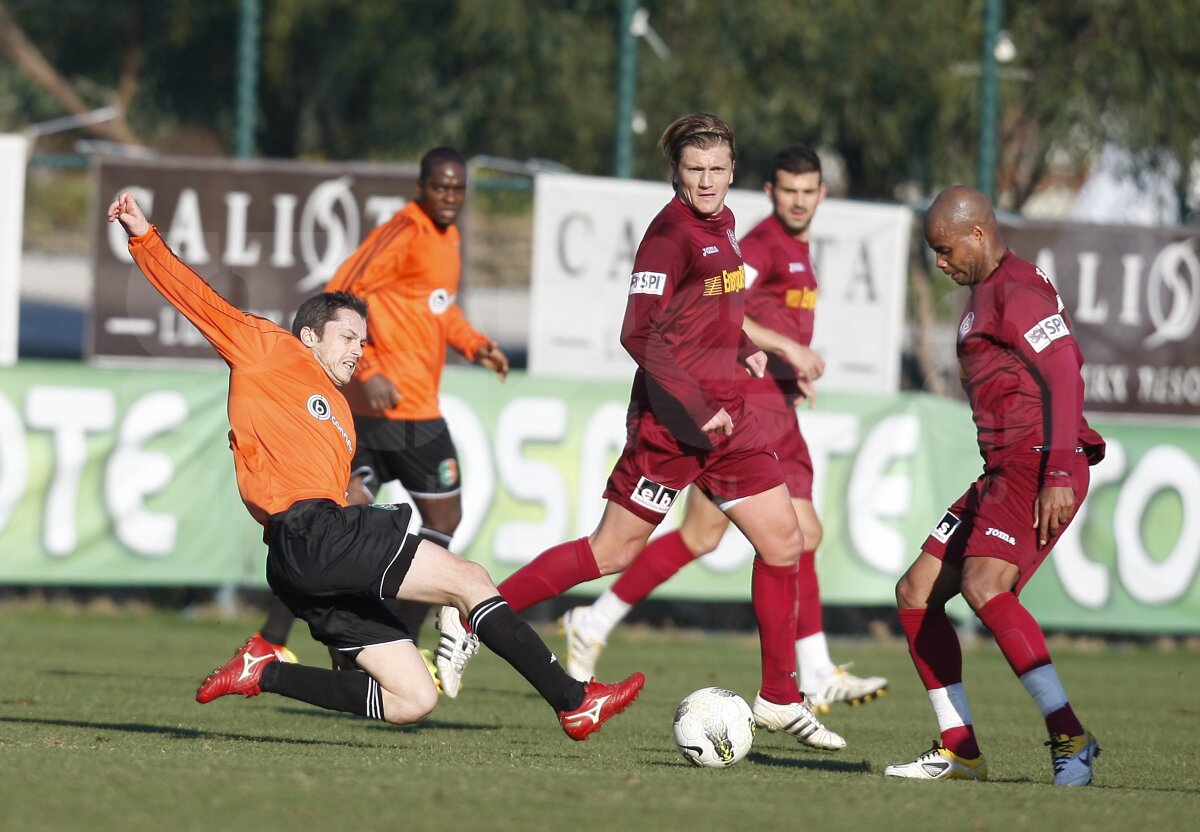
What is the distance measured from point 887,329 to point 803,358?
490 centimetres

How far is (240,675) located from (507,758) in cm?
100

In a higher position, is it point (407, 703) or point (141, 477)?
point (141, 477)

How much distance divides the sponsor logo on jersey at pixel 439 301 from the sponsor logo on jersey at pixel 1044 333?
11.0 ft

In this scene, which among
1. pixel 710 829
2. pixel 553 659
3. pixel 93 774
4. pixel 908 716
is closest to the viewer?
pixel 710 829

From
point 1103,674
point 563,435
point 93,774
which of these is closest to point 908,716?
point 1103,674

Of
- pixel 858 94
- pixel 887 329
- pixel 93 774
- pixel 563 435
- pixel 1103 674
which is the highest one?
pixel 858 94

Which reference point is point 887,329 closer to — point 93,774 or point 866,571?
point 866,571

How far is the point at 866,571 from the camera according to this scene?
11914 millimetres

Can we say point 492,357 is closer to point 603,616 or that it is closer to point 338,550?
point 603,616

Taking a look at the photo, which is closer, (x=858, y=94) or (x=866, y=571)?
(x=866, y=571)

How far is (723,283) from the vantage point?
680 centimetres

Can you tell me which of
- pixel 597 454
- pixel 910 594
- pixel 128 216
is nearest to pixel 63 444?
pixel 597 454

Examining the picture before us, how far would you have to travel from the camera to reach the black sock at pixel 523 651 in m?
6.02

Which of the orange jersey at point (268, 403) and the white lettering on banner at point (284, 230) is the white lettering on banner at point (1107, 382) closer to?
the white lettering on banner at point (284, 230)
